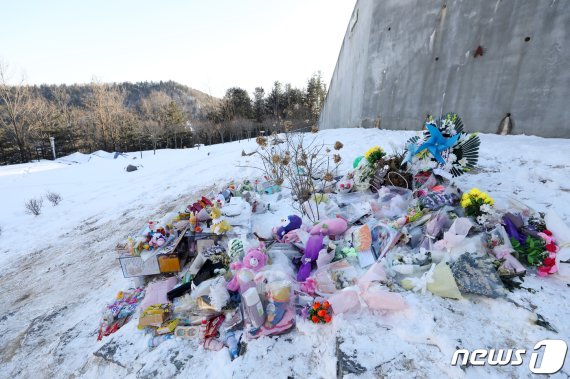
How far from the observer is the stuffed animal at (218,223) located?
9.32 ft

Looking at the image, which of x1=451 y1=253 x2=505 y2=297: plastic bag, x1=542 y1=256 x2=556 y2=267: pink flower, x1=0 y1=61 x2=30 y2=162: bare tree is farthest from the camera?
x1=0 y1=61 x2=30 y2=162: bare tree

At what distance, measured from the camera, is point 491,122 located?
447cm

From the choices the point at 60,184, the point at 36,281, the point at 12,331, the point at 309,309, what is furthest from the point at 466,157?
the point at 60,184

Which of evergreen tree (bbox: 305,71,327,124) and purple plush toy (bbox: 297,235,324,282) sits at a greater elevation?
evergreen tree (bbox: 305,71,327,124)

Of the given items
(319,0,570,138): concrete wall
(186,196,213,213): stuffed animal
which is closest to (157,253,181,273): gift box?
(186,196,213,213): stuffed animal

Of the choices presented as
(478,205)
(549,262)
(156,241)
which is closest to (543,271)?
(549,262)

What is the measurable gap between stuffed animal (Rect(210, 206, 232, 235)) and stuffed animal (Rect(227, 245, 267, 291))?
0.58 metres

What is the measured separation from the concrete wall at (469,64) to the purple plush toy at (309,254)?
401cm

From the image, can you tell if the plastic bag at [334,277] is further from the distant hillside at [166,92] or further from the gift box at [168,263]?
the distant hillside at [166,92]

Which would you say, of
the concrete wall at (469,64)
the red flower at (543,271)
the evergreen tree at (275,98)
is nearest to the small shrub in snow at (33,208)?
the concrete wall at (469,64)

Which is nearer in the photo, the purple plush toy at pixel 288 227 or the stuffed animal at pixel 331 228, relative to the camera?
the stuffed animal at pixel 331 228

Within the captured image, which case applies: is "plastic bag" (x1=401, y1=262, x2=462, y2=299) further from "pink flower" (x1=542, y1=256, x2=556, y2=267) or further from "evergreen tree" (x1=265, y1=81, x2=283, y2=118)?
"evergreen tree" (x1=265, y1=81, x2=283, y2=118)

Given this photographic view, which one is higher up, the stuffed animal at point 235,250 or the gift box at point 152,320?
the stuffed animal at point 235,250

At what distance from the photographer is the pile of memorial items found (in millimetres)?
1814
